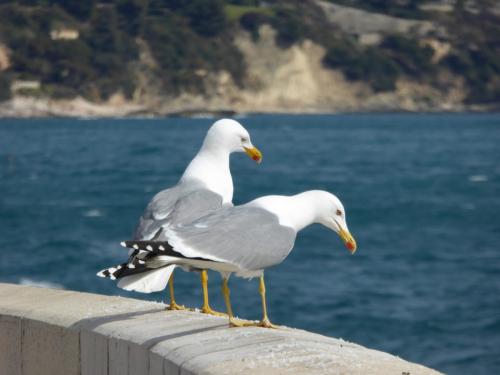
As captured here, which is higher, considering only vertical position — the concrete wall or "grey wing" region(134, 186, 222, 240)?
"grey wing" region(134, 186, 222, 240)

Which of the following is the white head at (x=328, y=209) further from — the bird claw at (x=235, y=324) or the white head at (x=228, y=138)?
the white head at (x=228, y=138)

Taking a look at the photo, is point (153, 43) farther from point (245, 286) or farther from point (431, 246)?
point (245, 286)

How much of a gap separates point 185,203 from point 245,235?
49 cm

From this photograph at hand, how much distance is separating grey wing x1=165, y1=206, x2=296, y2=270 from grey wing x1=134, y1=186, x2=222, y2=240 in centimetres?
27

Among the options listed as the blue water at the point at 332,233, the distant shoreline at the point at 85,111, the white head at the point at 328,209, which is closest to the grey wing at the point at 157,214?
the white head at the point at 328,209

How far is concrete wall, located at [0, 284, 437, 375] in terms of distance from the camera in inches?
151

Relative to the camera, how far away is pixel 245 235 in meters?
4.29

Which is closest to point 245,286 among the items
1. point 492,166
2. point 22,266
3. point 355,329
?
point 355,329

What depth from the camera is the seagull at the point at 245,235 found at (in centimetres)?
414

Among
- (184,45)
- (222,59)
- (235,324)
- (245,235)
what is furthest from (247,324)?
(184,45)

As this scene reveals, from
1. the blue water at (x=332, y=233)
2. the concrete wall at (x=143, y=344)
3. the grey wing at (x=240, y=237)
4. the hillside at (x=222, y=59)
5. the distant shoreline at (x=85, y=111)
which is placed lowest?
the distant shoreline at (x=85, y=111)

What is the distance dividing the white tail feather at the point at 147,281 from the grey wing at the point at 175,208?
19cm

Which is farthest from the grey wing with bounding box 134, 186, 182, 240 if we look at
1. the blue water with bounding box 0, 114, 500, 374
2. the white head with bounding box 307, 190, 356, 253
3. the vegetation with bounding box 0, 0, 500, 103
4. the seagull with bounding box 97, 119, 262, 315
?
the vegetation with bounding box 0, 0, 500, 103

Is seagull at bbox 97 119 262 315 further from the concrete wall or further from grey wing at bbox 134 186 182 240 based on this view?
the concrete wall
